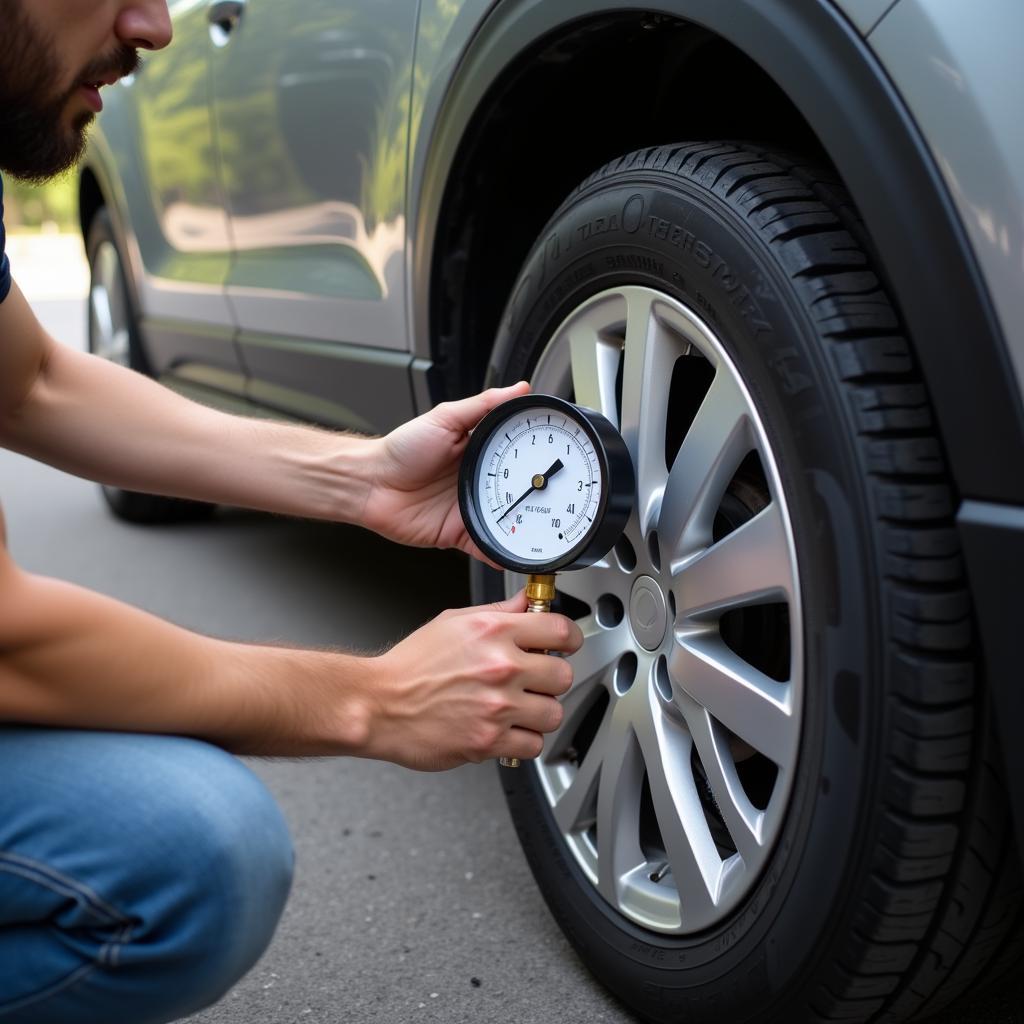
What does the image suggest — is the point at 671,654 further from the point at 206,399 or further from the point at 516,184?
the point at 206,399

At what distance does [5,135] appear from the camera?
1.39m

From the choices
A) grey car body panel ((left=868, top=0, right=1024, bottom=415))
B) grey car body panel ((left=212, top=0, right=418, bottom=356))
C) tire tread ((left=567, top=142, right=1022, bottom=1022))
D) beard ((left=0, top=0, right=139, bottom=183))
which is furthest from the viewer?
grey car body panel ((left=212, top=0, right=418, bottom=356))

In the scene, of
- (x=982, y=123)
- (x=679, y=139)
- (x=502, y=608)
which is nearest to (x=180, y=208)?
(x=679, y=139)

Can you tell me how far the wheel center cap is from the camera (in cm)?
149

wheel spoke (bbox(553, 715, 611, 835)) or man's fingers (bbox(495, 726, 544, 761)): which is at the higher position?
man's fingers (bbox(495, 726, 544, 761))

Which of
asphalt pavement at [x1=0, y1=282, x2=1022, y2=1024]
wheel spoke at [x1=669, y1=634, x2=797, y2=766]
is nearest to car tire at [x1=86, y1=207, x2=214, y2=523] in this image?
asphalt pavement at [x1=0, y1=282, x2=1022, y2=1024]

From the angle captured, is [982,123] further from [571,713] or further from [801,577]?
[571,713]

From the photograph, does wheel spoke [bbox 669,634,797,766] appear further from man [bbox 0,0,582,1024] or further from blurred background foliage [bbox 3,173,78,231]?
blurred background foliage [bbox 3,173,78,231]

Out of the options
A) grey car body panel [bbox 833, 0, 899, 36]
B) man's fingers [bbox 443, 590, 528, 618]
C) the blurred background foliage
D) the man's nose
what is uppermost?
grey car body panel [bbox 833, 0, 899, 36]

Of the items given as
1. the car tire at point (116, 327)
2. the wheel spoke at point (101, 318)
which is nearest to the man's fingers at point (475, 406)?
the car tire at point (116, 327)

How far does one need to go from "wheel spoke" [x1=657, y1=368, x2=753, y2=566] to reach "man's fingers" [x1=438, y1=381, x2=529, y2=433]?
227mm

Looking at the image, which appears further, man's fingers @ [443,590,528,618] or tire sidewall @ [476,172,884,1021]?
man's fingers @ [443,590,528,618]

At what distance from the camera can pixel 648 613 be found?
1.51 m

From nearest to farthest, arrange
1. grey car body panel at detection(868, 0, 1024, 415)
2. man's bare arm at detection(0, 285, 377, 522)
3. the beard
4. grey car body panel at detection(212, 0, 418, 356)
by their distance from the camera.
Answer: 1. grey car body panel at detection(868, 0, 1024, 415)
2. the beard
3. man's bare arm at detection(0, 285, 377, 522)
4. grey car body panel at detection(212, 0, 418, 356)
